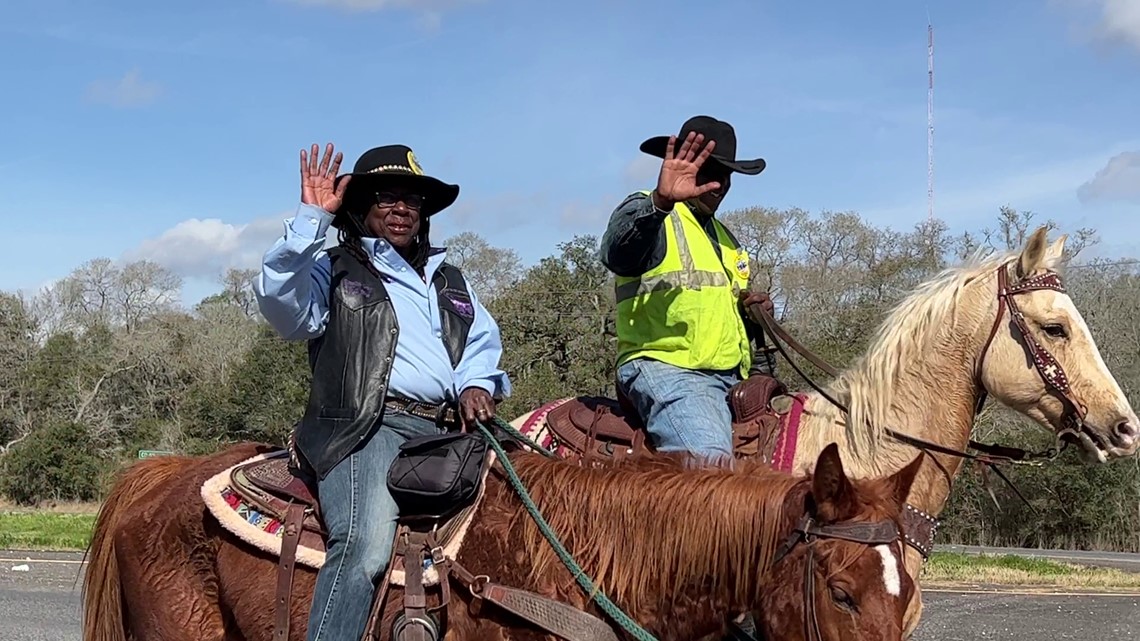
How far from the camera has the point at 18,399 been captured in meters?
38.1

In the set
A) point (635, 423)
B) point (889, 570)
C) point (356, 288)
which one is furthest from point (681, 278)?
point (889, 570)

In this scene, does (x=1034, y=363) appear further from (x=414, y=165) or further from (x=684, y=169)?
(x=414, y=165)

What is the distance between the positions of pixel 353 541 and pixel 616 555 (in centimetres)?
Answer: 87

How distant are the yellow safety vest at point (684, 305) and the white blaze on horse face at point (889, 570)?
2.15 meters

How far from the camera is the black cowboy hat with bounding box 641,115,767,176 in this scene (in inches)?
190

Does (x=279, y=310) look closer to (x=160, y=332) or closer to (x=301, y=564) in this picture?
(x=301, y=564)

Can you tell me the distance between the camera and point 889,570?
2719 millimetres

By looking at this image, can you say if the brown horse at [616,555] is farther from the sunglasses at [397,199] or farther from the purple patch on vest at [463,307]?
the sunglasses at [397,199]

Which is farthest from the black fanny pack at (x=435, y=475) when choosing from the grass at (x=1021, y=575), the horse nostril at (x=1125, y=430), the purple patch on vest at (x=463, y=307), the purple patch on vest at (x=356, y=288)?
the grass at (x=1021, y=575)

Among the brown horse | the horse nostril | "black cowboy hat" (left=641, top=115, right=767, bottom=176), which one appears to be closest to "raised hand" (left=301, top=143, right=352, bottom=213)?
the brown horse

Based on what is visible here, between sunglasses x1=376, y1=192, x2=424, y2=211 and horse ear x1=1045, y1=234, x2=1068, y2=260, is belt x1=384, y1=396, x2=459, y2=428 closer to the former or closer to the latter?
sunglasses x1=376, y1=192, x2=424, y2=211

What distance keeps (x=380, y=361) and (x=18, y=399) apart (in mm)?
39980

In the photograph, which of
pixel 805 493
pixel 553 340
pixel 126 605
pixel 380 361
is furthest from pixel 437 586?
pixel 553 340

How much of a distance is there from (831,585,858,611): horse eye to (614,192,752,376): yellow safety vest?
219 centimetres
